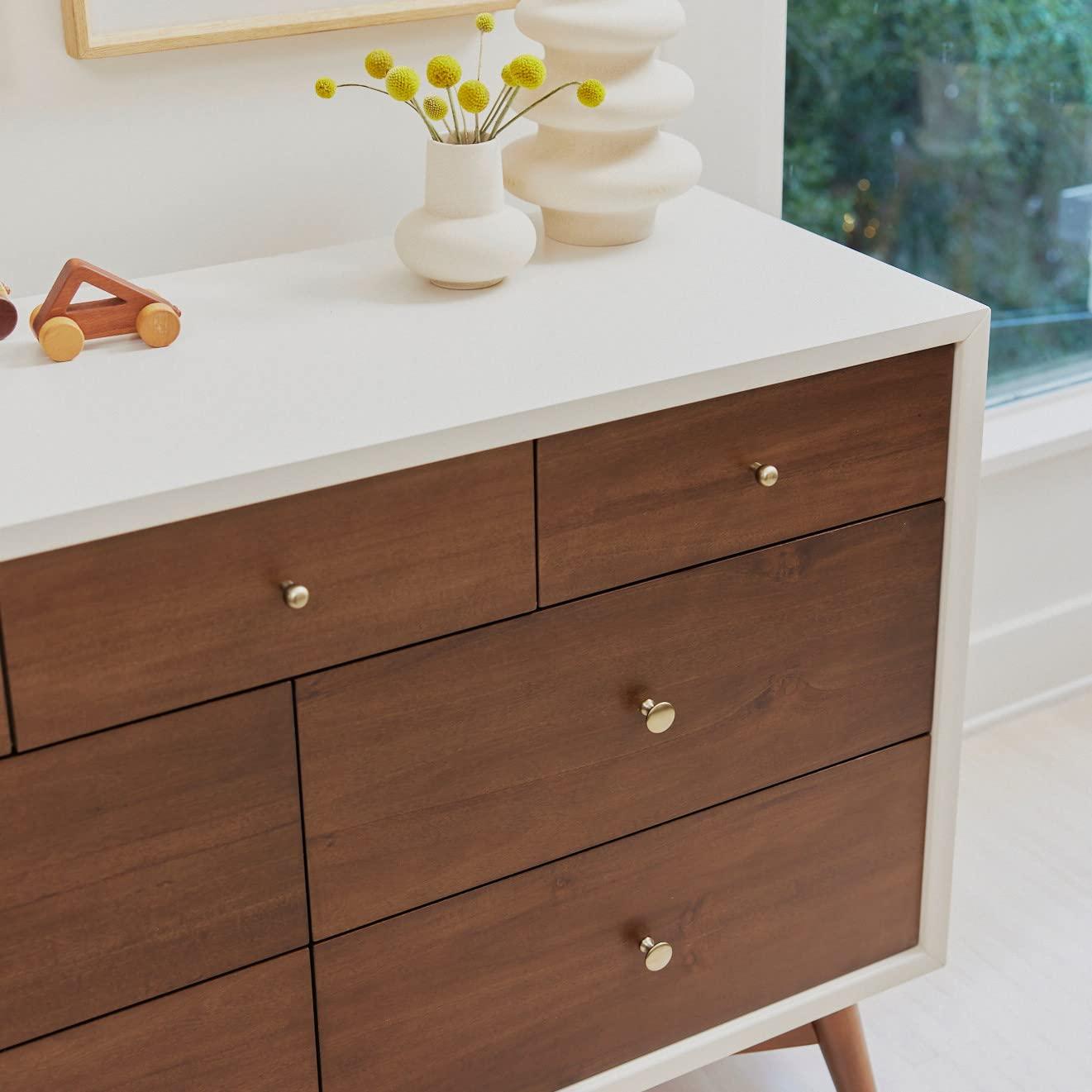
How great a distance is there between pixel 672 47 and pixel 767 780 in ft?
2.58

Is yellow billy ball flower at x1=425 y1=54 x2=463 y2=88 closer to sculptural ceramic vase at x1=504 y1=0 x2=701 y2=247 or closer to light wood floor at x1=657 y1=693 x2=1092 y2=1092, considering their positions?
sculptural ceramic vase at x1=504 y1=0 x2=701 y2=247

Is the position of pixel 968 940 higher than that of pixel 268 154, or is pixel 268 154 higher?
pixel 268 154

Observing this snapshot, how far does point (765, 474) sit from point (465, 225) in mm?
326

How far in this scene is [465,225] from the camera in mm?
1297

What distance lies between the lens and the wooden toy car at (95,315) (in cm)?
121

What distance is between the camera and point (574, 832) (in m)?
1.29

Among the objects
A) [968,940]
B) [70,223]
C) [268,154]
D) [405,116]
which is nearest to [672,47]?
[405,116]

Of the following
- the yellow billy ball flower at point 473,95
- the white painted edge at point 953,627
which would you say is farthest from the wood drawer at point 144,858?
the white painted edge at point 953,627

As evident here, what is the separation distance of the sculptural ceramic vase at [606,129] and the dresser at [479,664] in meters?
0.05

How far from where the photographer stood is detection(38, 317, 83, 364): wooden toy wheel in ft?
3.96

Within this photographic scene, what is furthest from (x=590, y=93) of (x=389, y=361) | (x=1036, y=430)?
(x=1036, y=430)

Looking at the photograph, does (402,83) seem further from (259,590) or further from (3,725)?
(3,725)

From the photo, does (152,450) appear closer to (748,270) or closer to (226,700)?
(226,700)

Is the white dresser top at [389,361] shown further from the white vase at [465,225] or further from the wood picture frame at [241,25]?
the wood picture frame at [241,25]
